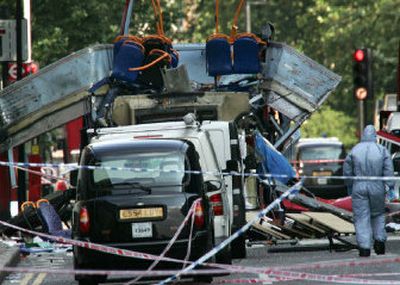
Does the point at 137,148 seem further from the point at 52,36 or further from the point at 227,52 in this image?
the point at 52,36

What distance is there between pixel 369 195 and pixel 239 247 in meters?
2.05

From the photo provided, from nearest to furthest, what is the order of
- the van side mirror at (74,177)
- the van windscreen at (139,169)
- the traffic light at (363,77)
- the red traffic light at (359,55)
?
the van windscreen at (139,169) < the van side mirror at (74,177) < the traffic light at (363,77) < the red traffic light at (359,55)

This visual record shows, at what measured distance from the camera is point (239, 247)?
22.8 m

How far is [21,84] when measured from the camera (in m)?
27.0

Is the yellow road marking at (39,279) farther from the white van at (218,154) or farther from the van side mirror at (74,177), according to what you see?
the white van at (218,154)

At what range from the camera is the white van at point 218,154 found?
20.1 meters

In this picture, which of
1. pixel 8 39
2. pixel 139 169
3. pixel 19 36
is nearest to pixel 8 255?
pixel 139 169

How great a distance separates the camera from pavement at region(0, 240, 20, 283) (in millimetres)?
21087

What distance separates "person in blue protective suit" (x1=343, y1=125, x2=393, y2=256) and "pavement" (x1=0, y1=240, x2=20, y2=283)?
4266 mm

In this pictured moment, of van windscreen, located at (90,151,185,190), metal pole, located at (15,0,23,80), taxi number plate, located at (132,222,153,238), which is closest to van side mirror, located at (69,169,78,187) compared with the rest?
van windscreen, located at (90,151,185,190)

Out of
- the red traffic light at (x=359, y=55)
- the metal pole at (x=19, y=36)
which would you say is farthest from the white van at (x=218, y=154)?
the red traffic light at (x=359, y=55)

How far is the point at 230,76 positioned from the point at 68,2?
13.2 meters

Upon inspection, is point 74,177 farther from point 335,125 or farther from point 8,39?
point 335,125

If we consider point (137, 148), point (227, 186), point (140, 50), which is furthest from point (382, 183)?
point (140, 50)
